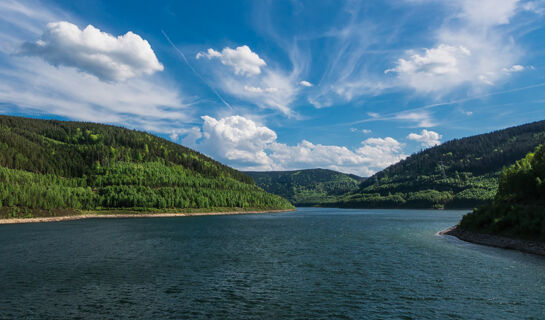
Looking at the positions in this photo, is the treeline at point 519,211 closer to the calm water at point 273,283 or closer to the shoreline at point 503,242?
the shoreline at point 503,242

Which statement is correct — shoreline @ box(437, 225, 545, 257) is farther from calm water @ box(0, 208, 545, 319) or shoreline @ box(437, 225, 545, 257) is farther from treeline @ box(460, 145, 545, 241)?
calm water @ box(0, 208, 545, 319)

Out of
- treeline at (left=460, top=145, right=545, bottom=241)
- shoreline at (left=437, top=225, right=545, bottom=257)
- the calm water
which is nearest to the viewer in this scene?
the calm water

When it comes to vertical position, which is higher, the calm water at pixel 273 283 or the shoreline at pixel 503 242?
the shoreline at pixel 503 242

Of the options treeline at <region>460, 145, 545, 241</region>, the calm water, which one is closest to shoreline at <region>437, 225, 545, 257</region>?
treeline at <region>460, 145, 545, 241</region>

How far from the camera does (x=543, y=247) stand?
5512 cm

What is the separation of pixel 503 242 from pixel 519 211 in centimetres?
807

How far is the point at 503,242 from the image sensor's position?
6462 centimetres

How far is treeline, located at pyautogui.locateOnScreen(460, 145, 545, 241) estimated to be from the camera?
61494 mm

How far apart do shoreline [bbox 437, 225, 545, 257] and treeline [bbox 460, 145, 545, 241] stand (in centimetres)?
131

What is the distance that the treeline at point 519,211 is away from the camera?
61494 mm

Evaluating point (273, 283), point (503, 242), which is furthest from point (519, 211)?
point (273, 283)

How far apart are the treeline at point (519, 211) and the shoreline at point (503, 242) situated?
1306 millimetres

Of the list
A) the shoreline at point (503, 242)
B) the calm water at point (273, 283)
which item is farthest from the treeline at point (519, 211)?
the calm water at point (273, 283)

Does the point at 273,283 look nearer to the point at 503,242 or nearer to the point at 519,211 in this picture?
the point at 503,242
